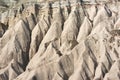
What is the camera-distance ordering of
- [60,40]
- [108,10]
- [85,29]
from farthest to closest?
[108,10]
[85,29]
[60,40]

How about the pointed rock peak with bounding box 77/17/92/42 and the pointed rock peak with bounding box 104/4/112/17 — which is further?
the pointed rock peak with bounding box 104/4/112/17

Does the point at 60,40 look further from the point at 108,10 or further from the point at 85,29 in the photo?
the point at 108,10

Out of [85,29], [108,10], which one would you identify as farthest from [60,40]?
[108,10]

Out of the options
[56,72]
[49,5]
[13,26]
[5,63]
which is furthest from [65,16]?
[56,72]

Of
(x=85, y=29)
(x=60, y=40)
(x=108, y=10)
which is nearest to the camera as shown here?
(x=60, y=40)

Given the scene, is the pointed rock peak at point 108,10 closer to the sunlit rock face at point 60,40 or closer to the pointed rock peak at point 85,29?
the sunlit rock face at point 60,40

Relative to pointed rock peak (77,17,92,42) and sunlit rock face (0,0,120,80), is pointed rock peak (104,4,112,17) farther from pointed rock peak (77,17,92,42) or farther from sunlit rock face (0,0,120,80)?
pointed rock peak (77,17,92,42)

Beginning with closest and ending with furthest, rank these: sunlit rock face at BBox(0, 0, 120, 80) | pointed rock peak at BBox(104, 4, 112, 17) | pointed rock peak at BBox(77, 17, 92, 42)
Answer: sunlit rock face at BBox(0, 0, 120, 80)
pointed rock peak at BBox(77, 17, 92, 42)
pointed rock peak at BBox(104, 4, 112, 17)

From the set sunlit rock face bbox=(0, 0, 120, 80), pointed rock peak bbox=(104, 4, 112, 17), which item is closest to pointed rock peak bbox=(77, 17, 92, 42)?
sunlit rock face bbox=(0, 0, 120, 80)

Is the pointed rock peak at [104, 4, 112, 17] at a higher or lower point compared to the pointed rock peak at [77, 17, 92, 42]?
higher
